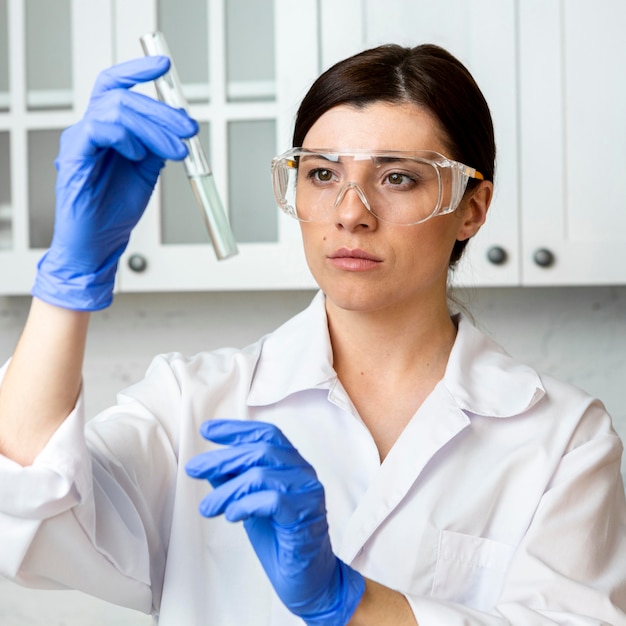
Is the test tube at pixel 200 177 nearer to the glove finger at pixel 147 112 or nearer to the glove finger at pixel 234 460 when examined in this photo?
the glove finger at pixel 147 112

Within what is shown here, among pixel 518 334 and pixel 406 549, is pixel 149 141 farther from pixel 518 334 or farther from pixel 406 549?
pixel 518 334

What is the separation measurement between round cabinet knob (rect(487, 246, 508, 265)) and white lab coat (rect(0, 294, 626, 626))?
0.61 meters

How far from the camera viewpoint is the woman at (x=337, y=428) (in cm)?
107

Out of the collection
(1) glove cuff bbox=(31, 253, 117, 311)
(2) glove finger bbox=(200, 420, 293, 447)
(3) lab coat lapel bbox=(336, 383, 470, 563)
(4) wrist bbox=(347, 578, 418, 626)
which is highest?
(1) glove cuff bbox=(31, 253, 117, 311)

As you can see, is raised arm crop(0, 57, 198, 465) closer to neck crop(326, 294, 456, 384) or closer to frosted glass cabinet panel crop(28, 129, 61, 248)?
neck crop(326, 294, 456, 384)

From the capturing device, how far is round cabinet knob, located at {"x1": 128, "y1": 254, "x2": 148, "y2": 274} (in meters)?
2.11

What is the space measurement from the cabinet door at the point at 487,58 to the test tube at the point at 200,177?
40.0 inches

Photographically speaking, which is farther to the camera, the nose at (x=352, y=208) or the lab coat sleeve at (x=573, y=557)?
the nose at (x=352, y=208)

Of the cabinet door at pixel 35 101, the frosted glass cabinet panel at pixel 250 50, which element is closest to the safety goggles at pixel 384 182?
the frosted glass cabinet panel at pixel 250 50

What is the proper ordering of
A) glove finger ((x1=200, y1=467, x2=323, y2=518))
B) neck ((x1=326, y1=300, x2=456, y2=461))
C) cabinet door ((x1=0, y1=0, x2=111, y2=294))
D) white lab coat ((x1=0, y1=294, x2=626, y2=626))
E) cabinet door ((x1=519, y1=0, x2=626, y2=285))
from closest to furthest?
glove finger ((x1=200, y1=467, x2=323, y2=518)) → white lab coat ((x1=0, y1=294, x2=626, y2=626)) → neck ((x1=326, y1=300, x2=456, y2=461)) → cabinet door ((x1=519, y1=0, x2=626, y2=285)) → cabinet door ((x1=0, y1=0, x2=111, y2=294))

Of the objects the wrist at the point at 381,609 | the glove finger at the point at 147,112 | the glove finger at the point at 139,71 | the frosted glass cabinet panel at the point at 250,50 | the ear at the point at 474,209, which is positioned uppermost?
the frosted glass cabinet panel at the point at 250,50

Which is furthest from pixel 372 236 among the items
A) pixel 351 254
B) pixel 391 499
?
pixel 391 499

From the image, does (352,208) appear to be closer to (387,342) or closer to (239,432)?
(387,342)

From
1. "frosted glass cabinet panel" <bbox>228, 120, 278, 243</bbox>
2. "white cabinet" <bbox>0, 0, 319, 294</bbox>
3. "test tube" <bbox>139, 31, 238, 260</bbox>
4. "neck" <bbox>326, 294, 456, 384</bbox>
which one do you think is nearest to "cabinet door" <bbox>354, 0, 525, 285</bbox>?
"white cabinet" <bbox>0, 0, 319, 294</bbox>
